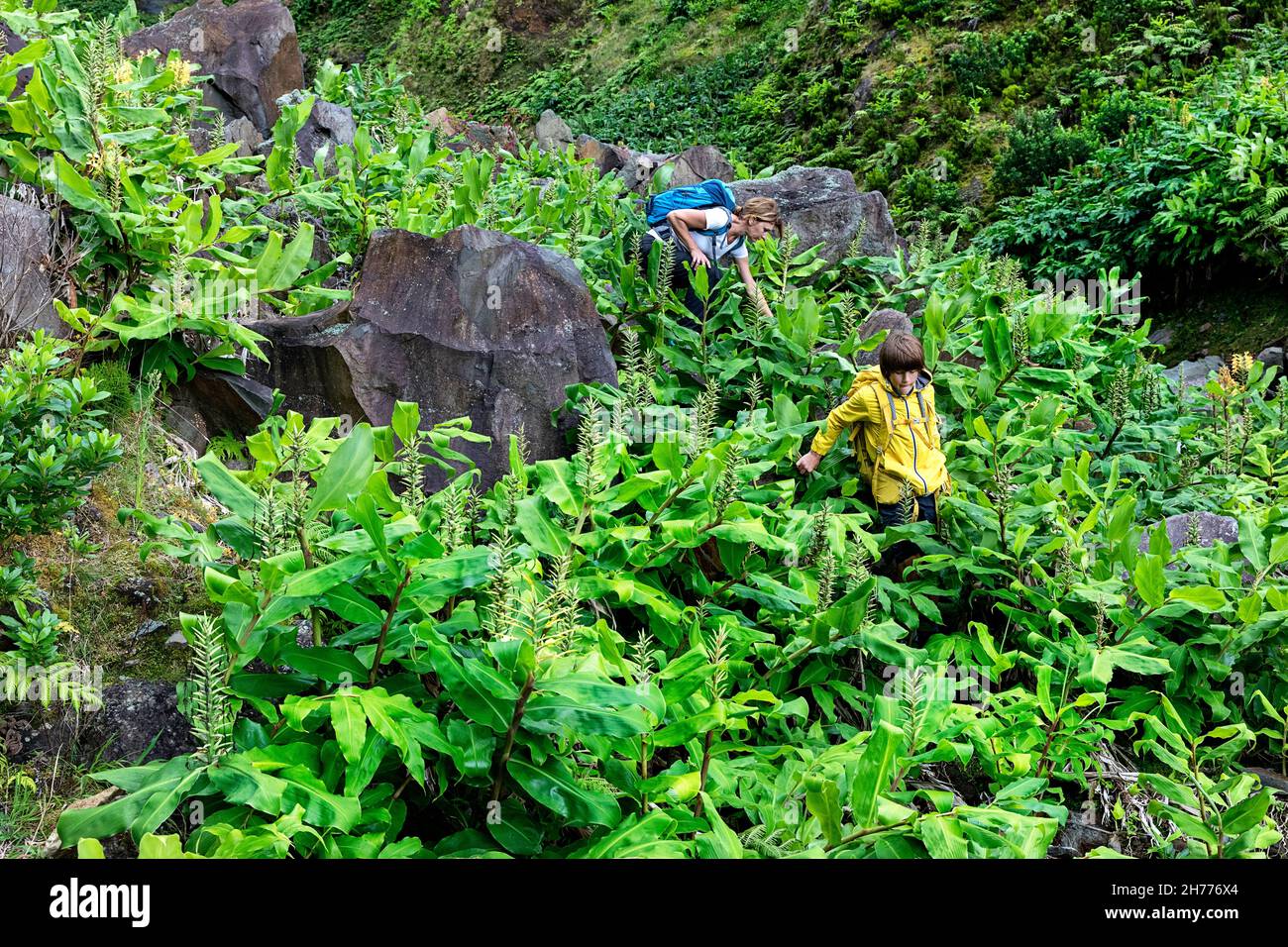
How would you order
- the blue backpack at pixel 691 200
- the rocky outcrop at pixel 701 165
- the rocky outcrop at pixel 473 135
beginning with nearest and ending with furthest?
the blue backpack at pixel 691 200
the rocky outcrop at pixel 701 165
the rocky outcrop at pixel 473 135

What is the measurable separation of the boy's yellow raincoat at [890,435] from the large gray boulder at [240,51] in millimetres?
9199

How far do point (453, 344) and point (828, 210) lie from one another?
4.70m

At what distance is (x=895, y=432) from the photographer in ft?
17.8

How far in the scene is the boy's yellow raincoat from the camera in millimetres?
5398

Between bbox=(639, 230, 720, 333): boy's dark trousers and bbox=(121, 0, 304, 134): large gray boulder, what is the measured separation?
23.2ft

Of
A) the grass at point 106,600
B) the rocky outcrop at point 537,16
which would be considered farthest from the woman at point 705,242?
the rocky outcrop at point 537,16

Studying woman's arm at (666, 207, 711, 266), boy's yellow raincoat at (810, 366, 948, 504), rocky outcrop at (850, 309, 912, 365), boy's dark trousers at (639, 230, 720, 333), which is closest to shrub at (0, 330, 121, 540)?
boy's yellow raincoat at (810, 366, 948, 504)

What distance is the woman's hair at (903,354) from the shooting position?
210 inches

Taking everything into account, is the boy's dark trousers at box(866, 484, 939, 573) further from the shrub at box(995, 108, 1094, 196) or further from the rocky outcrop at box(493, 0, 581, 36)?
the rocky outcrop at box(493, 0, 581, 36)

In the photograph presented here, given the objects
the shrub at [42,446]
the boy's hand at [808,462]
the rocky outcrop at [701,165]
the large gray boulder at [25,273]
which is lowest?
the boy's hand at [808,462]

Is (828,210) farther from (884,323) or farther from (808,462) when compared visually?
(808,462)

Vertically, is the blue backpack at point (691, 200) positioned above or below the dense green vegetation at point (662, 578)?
above

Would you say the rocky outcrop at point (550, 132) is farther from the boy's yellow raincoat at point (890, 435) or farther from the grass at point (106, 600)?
the grass at point (106, 600)

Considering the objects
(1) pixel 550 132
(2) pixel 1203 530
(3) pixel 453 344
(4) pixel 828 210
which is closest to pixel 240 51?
(1) pixel 550 132
